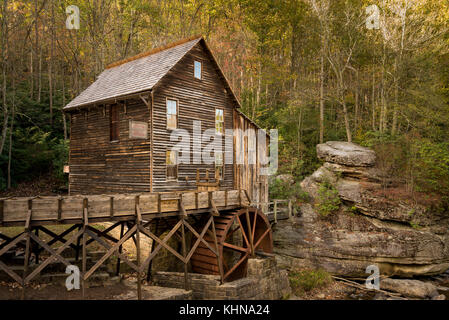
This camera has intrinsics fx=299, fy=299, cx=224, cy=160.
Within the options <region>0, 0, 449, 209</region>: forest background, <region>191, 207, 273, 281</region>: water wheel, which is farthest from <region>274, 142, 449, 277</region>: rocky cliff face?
<region>191, 207, 273, 281</region>: water wheel

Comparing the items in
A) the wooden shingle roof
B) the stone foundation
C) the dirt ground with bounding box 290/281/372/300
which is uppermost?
the wooden shingle roof

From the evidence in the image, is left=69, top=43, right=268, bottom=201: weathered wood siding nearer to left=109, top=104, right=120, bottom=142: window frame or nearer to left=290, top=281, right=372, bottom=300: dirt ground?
left=109, top=104, right=120, bottom=142: window frame

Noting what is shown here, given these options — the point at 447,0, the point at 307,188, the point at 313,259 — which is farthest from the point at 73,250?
the point at 447,0

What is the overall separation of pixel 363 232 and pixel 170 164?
453 inches

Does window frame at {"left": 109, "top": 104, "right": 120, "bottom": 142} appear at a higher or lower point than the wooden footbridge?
higher

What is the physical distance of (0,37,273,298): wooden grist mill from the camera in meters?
11.4

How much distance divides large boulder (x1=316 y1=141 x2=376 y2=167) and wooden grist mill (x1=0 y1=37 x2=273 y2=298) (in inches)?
195

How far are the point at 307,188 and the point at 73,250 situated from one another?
48.1 ft

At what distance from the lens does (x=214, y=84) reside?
16562 millimetres

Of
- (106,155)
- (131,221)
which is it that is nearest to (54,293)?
(131,221)

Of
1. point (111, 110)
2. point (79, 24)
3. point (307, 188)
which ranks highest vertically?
point (79, 24)

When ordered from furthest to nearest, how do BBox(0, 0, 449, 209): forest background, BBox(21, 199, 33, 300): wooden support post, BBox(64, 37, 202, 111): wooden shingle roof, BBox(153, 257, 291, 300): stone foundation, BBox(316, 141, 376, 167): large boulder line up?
1. BBox(0, 0, 449, 209): forest background
2. BBox(316, 141, 376, 167): large boulder
3. BBox(64, 37, 202, 111): wooden shingle roof
4. BBox(153, 257, 291, 300): stone foundation
5. BBox(21, 199, 33, 300): wooden support post

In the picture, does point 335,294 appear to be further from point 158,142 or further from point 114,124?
point 114,124

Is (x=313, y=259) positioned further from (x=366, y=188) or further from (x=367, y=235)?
(x=366, y=188)
